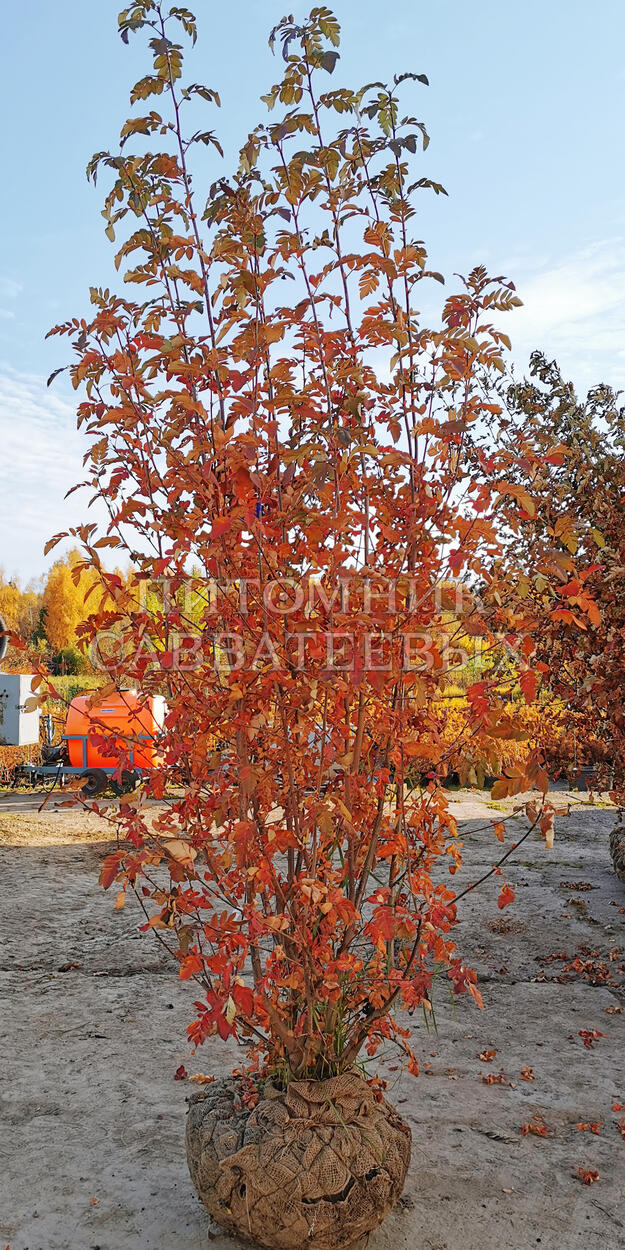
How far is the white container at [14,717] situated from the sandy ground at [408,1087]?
4.86 metres

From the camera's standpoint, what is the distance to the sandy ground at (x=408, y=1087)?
2.44 metres

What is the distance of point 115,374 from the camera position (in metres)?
2.21

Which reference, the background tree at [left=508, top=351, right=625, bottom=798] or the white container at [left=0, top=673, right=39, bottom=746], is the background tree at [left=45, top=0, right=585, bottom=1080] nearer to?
the background tree at [left=508, top=351, right=625, bottom=798]

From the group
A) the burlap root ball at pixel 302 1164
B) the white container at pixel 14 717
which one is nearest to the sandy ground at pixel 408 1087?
the burlap root ball at pixel 302 1164

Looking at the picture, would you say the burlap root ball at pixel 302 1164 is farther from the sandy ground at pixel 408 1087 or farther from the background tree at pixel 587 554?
the background tree at pixel 587 554

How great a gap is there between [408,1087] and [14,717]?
26.8ft

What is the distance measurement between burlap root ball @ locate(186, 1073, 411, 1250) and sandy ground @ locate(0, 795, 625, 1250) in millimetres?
200

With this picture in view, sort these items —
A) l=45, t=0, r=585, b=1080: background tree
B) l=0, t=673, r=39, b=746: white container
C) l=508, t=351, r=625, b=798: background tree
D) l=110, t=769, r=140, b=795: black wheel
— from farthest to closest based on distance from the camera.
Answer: l=0, t=673, r=39, b=746: white container, l=110, t=769, r=140, b=795: black wheel, l=508, t=351, r=625, b=798: background tree, l=45, t=0, r=585, b=1080: background tree

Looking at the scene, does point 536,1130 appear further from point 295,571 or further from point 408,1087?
point 295,571

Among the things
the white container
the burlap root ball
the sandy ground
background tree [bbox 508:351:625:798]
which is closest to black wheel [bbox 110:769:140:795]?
the white container

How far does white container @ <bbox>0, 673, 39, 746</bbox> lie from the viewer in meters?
10.5

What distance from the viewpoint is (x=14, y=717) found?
1050cm

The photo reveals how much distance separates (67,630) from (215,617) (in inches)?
1195

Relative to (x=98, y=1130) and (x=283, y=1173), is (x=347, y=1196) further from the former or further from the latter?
(x=98, y=1130)
